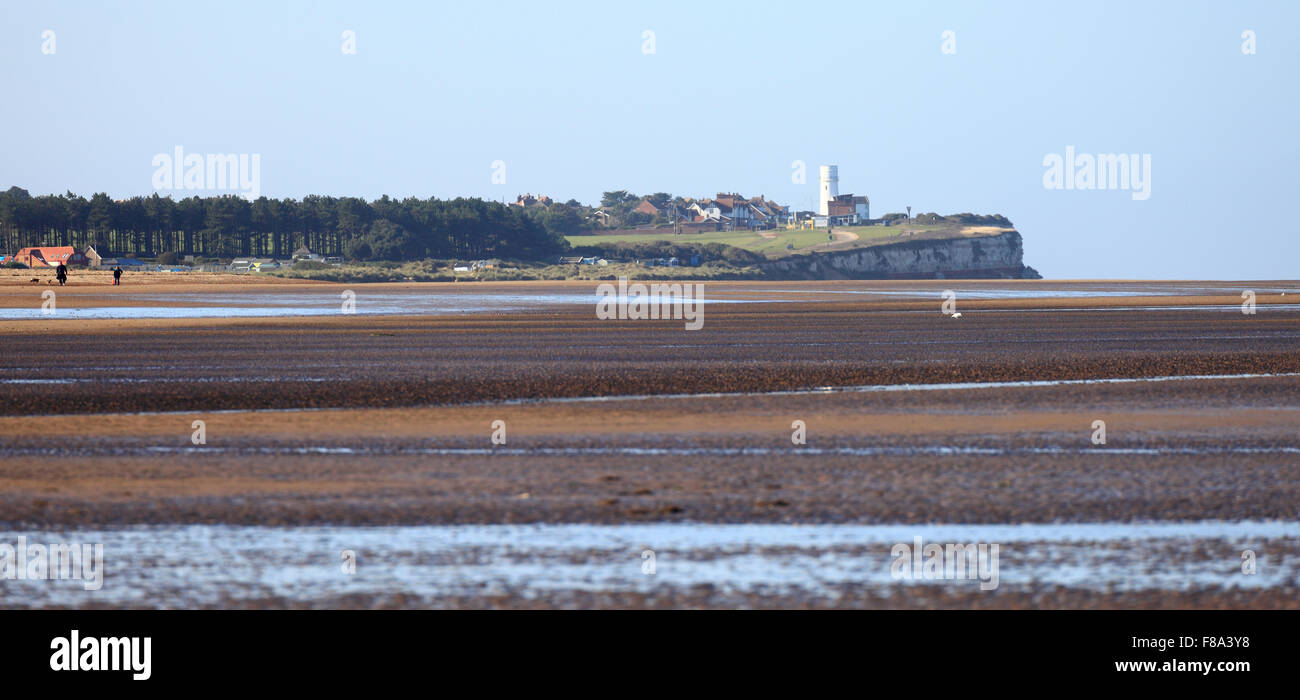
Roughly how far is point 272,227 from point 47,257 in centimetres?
3248

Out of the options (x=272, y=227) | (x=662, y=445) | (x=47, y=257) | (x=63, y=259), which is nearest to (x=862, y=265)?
(x=272, y=227)

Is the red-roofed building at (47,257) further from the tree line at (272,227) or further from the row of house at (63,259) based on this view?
the tree line at (272,227)

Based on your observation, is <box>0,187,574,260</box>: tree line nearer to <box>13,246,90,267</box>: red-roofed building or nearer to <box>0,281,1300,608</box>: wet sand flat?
<box>13,246,90,267</box>: red-roofed building

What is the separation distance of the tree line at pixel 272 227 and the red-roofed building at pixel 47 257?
11.9m

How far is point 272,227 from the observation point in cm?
16275

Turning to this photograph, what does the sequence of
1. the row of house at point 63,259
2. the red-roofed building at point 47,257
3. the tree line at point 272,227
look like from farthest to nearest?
1. the tree line at point 272,227
2. the row of house at point 63,259
3. the red-roofed building at point 47,257

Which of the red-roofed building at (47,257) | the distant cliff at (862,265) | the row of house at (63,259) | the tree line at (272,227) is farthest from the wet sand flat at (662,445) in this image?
the distant cliff at (862,265)

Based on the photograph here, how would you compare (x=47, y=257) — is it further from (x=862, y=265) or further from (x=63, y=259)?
(x=862, y=265)

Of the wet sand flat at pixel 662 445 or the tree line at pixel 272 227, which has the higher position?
the tree line at pixel 272 227

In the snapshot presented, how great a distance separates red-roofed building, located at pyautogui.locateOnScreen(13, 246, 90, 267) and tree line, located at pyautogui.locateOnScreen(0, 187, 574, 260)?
469 inches

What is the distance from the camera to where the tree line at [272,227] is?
151625 millimetres

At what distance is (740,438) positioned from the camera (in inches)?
647

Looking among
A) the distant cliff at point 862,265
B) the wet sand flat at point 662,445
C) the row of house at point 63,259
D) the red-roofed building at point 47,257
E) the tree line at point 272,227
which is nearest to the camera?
the wet sand flat at point 662,445
